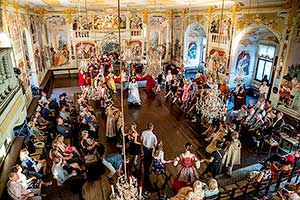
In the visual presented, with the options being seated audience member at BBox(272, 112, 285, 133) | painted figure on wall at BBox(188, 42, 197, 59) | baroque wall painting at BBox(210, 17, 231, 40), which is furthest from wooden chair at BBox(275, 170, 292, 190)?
painted figure on wall at BBox(188, 42, 197, 59)

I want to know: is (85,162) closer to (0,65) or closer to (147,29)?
(0,65)

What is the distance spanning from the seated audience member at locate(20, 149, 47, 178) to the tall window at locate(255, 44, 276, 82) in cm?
1081

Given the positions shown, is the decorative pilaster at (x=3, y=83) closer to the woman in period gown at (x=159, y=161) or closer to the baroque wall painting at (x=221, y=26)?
the woman in period gown at (x=159, y=161)

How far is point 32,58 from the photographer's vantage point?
11.9 meters

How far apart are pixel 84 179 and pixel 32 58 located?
8.30 meters

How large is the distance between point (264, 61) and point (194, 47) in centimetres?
602

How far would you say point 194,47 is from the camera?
17125 mm

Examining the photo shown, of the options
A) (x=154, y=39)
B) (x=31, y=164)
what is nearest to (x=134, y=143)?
(x=31, y=164)

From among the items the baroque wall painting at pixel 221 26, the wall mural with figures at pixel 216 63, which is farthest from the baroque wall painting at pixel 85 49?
the baroque wall painting at pixel 221 26

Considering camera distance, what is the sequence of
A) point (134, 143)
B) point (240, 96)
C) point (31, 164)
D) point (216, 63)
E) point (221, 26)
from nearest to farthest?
point (31, 164)
point (134, 143)
point (240, 96)
point (221, 26)
point (216, 63)

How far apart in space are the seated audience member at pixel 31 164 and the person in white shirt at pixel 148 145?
2.49 metres

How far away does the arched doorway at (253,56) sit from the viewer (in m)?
11.2

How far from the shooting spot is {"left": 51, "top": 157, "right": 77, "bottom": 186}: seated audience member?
5363mm

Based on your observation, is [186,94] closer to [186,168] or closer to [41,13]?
[186,168]
